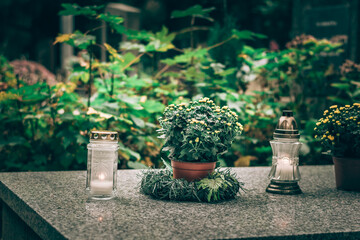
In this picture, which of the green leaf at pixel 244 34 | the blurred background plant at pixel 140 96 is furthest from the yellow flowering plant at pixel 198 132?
the green leaf at pixel 244 34

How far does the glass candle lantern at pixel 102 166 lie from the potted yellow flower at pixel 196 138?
0.23 m

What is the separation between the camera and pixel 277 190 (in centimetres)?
186

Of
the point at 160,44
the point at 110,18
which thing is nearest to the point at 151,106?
the point at 160,44

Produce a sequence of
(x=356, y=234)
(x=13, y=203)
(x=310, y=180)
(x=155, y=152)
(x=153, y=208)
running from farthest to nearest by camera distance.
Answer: (x=155, y=152) < (x=310, y=180) < (x=13, y=203) < (x=153, y=208) < (x=356, y=234)

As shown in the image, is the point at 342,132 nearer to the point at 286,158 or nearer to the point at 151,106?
the point at 286,158

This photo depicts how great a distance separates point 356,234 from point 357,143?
709 mm

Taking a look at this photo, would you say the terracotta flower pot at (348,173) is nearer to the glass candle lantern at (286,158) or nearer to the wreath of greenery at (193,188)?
the glass candle lantern at (286,158)

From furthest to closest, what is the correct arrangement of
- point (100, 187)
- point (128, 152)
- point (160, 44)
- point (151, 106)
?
point (160, 44), point (151, 106), point (128, 152), point (100, 187)

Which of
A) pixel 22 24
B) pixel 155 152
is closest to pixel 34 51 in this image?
pixel 22 24

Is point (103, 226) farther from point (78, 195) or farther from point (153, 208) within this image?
point (78, 195)

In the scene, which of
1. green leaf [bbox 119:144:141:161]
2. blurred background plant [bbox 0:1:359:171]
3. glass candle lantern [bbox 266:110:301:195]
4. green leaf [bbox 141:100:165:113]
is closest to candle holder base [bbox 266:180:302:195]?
glass candle lantern [bbox 266:110:301:195]

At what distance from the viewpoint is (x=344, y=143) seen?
1.95 metres

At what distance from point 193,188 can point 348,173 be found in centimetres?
78

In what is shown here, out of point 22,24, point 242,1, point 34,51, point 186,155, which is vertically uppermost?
point 242,1
